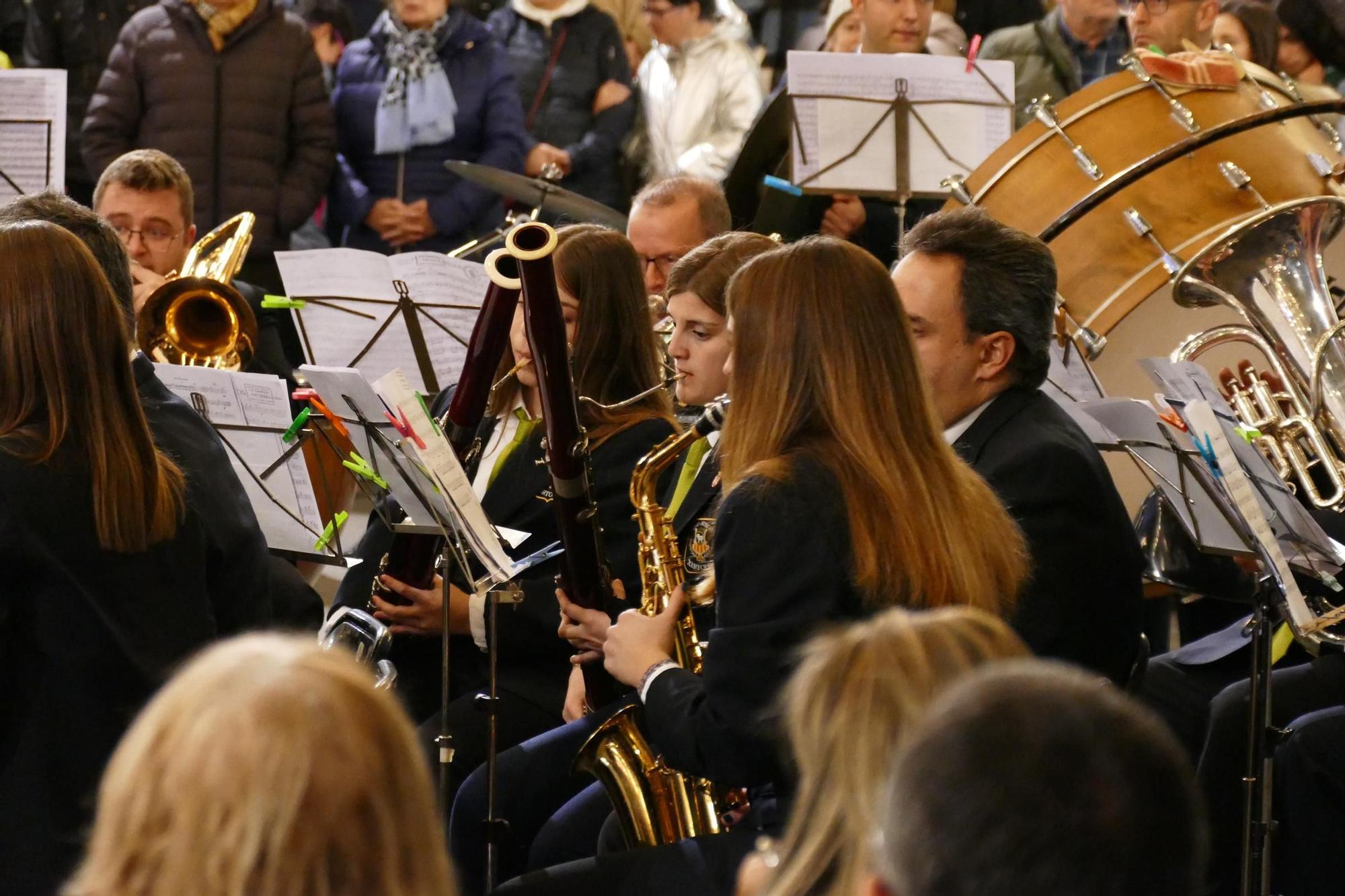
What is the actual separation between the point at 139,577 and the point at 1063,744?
1.69 metres

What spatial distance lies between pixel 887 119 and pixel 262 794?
4.10 m

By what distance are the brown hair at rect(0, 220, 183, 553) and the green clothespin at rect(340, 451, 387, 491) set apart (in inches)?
24.3

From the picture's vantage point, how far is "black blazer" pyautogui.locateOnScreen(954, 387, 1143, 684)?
2500 mm

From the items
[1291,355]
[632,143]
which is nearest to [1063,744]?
[1291,355]

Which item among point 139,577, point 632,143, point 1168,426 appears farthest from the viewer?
point 632,143

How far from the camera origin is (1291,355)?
140 inches

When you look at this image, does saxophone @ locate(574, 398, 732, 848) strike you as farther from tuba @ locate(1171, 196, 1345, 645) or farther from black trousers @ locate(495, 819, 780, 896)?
tuba @ locate(1171, 196, 1345, 645)

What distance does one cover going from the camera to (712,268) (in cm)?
325

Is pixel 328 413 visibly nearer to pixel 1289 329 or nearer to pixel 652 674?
pixel 652 674

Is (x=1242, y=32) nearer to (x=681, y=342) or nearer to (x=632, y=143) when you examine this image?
(x=632, y=143)

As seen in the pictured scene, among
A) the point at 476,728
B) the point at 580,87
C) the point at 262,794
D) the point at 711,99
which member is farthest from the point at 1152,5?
the point at 262,794

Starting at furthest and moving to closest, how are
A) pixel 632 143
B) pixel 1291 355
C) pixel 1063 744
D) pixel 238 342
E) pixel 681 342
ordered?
1. pixel 632 143
2. pixel 238 342
3. pixel 1291 355
4. pixel 681 342
5. pixel 1063 744

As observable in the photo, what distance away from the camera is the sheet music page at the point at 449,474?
8.95ft

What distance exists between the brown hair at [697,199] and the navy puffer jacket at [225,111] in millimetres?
1891
